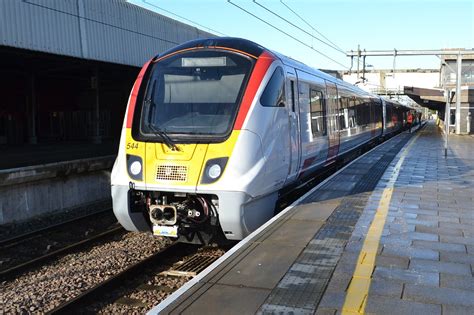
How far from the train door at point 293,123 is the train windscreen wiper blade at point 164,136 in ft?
6.64

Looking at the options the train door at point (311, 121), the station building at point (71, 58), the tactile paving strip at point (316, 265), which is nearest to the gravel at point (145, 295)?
the tactile paving strip at point (316, 265)

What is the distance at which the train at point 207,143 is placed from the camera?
628 cm

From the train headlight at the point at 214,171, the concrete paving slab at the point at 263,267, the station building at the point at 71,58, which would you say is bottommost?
the concrete paving slab at the point at 263,267

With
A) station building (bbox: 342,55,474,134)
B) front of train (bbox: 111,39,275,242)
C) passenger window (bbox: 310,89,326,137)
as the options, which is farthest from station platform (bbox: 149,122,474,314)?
station building (bbox: 342,55,474,134)

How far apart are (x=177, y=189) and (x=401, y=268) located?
9.51ft

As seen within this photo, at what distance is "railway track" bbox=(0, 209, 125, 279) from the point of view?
7578 mm

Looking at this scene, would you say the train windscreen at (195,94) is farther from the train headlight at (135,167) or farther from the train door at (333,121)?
the train door at (333,121)

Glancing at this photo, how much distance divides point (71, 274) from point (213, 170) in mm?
2499

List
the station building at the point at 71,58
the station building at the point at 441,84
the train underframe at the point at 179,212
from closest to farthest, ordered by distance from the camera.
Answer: the train underframe at the point at 179,212, the station building at the point at 71,58, the station building at the point at 441,84

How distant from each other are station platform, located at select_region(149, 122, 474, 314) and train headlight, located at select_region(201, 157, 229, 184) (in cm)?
87

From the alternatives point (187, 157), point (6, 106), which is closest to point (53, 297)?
point (187, 157)

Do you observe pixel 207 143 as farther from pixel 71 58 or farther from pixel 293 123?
pixel 71 58

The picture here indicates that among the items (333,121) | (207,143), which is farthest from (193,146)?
(333,121)

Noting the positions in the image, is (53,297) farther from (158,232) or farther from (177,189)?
(177,189)
